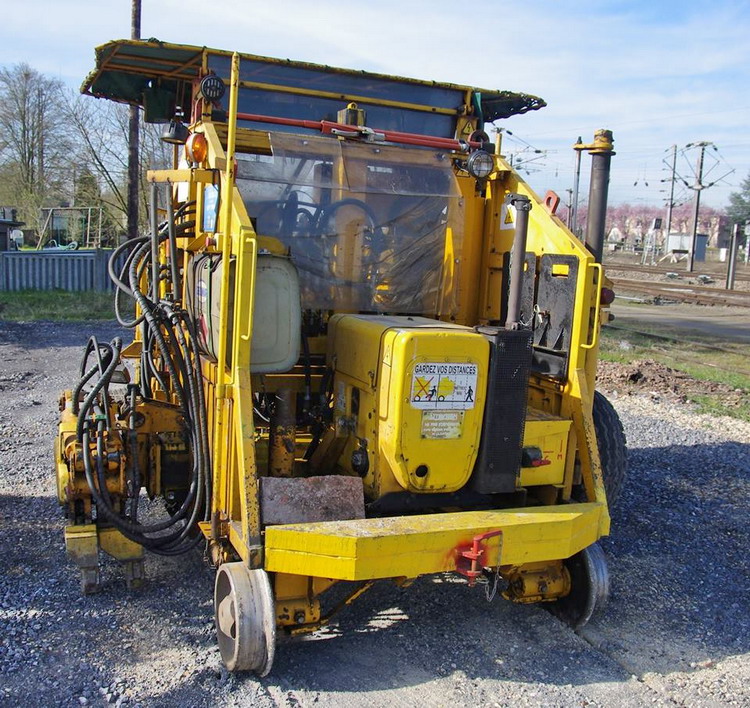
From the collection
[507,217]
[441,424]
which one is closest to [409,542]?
[441,424]

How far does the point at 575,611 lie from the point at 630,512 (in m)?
1.93

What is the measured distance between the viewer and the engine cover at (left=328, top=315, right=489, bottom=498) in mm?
3760

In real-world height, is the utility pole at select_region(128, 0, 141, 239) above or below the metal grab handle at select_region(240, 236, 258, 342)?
above

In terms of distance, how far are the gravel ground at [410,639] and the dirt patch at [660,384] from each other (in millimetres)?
4231

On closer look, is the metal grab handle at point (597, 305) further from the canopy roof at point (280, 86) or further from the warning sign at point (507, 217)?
the canopy roof at point (280, 86)

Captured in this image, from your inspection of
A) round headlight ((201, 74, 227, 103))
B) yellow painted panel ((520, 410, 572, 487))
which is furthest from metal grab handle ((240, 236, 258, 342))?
yellow painted panel ((520, 410, 572, 487))

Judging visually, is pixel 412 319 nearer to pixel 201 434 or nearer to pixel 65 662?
pixel 201 434

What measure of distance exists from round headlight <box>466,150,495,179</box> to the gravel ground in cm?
257

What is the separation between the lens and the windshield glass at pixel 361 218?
4.65 m

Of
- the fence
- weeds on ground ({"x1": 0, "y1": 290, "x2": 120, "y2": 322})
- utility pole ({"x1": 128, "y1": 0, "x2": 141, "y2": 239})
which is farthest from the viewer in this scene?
the fence

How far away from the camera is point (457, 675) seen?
383 cm

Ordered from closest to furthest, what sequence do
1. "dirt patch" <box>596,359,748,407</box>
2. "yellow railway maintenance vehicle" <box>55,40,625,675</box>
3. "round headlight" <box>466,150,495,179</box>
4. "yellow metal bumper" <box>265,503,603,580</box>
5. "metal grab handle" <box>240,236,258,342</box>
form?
"yellow metal bumper" <box>265,503,603,580</box> < "metal grab handle" <box>240,236,258,342</box> < "yellow railway maintenance vehicle" <box>55,40,625,675</box> < "round headlight" <box>466,150,495,179</box> < "dirt patch" <box>596,359,748,407</box>

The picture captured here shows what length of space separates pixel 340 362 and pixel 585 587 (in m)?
1.84

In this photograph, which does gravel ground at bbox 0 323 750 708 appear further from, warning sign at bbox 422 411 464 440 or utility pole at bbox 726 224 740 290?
utility pole at bbox 726 224 740 290
